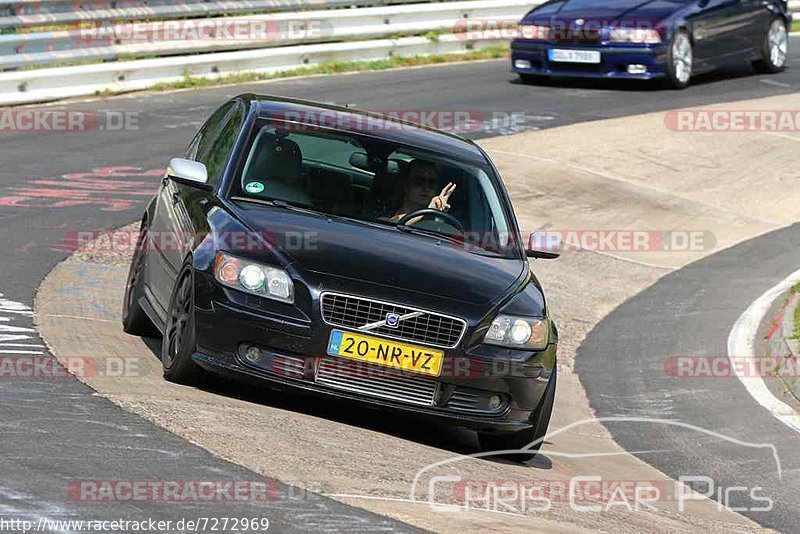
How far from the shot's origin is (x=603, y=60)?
2188 cm

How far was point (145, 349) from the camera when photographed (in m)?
8.95

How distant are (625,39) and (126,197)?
9.51 meters

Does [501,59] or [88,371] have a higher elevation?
[88,371]

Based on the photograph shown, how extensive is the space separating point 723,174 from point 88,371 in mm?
11398

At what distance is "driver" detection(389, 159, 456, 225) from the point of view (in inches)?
340

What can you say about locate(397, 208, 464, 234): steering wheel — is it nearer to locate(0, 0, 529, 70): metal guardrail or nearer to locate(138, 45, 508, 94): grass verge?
locate(0, 0, 529, 70): metal guardrail

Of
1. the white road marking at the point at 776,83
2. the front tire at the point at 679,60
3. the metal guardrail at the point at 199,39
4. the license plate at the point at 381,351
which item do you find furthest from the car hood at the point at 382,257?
the white road marking at the point at 776,83

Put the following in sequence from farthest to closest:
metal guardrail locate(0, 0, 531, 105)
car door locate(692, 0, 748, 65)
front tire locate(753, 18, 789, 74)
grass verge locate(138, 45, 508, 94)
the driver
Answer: front tire locate(753, 18, 789, 74)
car door locate(692, 0, 748, 65)
grass verge locate(138, 45, 508, 94)
metal guardrail locate(0, 0, 531, 105)
the driver

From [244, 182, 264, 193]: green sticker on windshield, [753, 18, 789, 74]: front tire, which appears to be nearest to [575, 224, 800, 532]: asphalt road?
[244, 182, 264, 193]: green sticker on windshield

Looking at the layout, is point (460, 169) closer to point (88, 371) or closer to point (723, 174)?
point (88, 371)

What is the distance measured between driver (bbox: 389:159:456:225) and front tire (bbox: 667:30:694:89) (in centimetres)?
1391

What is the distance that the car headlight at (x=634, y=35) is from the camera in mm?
21594

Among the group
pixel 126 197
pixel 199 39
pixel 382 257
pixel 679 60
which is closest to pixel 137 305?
pixel 382 257

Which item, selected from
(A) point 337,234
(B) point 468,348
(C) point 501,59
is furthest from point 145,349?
(C) point 501,59
